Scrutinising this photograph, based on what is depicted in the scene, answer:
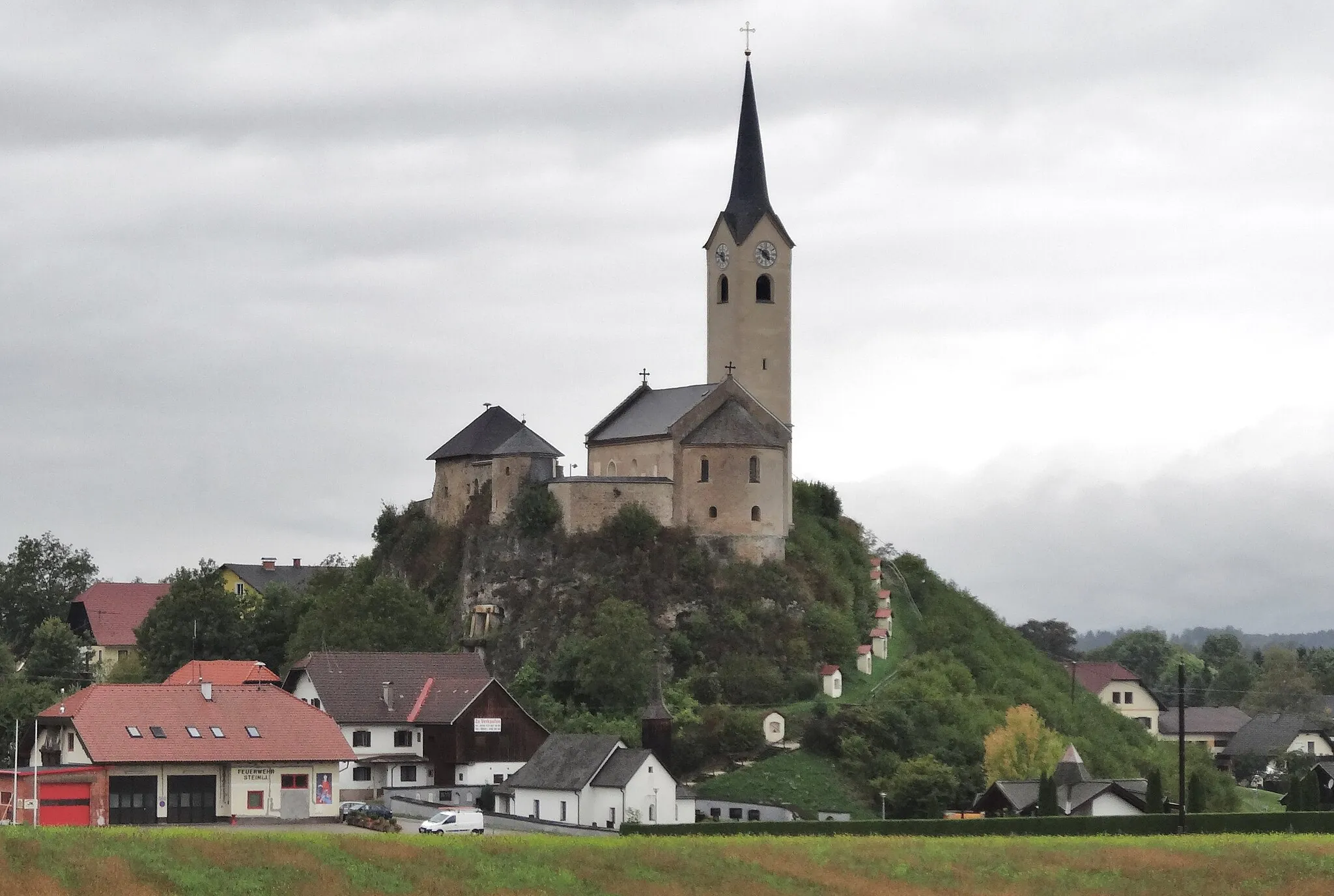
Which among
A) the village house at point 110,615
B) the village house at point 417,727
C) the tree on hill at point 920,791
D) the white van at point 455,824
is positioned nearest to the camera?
the white van at point 455,824

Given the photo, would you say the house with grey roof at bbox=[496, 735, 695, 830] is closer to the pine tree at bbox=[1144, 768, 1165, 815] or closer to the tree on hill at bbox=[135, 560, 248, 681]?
the pine tree at bbox=[1144, 768, 1165, 815]

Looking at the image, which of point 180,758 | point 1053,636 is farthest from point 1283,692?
point 180,758

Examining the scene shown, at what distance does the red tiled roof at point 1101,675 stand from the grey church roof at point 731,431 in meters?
55.5

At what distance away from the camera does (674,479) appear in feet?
317

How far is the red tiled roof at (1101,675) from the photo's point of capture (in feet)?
483

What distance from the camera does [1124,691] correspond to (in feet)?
493

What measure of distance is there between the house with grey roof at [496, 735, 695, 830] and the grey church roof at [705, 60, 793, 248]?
1301 inches

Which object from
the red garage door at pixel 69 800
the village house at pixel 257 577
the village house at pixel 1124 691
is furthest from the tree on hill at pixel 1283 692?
the red garage door at pixel 69 800

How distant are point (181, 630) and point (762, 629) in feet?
97.9

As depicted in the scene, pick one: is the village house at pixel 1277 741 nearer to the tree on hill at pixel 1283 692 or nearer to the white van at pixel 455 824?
the tree on hill at pixel 1283 692

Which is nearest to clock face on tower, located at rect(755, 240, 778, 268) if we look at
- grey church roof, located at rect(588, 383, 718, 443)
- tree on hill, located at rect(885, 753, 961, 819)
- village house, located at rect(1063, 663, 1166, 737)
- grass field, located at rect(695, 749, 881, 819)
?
grey church roof, located at rect(588, 383, 718, 443)

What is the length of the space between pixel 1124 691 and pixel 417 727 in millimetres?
77842

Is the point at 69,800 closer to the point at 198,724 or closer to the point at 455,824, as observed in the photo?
the point at 198,724

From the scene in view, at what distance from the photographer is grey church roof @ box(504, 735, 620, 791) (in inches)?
3029
